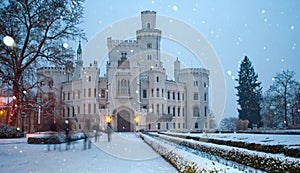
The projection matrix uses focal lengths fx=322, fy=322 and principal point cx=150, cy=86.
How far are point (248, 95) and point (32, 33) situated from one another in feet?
116

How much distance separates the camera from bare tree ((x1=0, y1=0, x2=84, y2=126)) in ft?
59.6

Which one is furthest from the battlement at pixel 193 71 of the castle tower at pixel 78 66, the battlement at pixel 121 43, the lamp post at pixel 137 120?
the castle tower at pixel 78 66

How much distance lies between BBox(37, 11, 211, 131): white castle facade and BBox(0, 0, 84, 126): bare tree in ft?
74.1

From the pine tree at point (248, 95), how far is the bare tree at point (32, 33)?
32.8 metres

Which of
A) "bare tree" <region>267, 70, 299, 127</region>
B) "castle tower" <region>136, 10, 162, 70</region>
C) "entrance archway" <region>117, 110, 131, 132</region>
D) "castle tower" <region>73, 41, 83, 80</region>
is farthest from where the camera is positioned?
"castle tower" <region>73, 41, 83, 80</region>

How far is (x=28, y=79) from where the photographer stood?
22859 mm

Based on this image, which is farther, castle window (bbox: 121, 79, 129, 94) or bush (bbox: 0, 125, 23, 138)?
castle window (bbox: 121, 79, 129, 94)

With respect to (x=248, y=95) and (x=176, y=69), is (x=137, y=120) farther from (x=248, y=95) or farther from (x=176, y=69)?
(x=176, y=69)

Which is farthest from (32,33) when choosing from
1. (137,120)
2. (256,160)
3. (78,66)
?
(78,66)

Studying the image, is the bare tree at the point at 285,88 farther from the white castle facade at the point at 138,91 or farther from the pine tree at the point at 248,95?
the white castle facade at the point at 138,91

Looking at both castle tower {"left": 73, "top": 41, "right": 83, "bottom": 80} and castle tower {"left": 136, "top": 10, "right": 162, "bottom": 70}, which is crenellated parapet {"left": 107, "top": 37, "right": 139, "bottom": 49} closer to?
castle tower {"left": 136, "top": 10, "right": 162, "bottom": 70}

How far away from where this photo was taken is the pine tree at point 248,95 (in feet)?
153

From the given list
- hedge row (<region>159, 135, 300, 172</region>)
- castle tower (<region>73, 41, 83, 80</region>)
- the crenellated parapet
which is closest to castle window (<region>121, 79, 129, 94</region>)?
the crenellated parapet

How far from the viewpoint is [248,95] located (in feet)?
158
